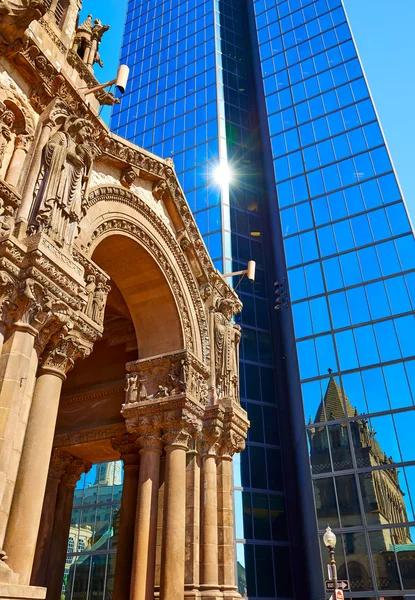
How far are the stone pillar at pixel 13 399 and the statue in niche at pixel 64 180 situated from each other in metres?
1.76

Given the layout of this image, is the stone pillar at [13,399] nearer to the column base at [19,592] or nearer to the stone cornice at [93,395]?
the column base at [19,592]

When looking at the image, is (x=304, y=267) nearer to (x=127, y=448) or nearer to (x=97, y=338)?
(x=127, y=448)

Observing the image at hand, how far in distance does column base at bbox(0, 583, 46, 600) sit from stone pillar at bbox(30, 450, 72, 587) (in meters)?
6.42

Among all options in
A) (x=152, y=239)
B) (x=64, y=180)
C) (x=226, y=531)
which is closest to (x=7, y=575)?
(x=64, y=180)

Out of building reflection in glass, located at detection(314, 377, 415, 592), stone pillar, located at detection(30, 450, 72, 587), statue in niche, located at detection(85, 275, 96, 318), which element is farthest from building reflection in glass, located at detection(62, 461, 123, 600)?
statue in niche, located at detection(85, 275, 96, 318)

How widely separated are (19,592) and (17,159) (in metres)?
6.37

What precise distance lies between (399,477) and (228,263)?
18.6 m

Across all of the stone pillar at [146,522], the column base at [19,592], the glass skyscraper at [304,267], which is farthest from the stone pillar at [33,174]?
the glass skyscraper at [304,267]

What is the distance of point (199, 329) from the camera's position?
14.2 metres

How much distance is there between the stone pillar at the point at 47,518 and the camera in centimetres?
1206

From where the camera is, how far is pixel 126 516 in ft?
41.8

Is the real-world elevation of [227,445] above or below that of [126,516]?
above

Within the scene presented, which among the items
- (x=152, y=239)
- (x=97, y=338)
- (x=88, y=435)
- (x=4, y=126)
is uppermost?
(x=152, y=239)

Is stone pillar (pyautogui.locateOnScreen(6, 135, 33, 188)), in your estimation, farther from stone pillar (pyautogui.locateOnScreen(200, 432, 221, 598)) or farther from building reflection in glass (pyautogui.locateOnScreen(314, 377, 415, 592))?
building reflection in glass (pyautogui.locateOnScreen(314, 377, 415, 592))
